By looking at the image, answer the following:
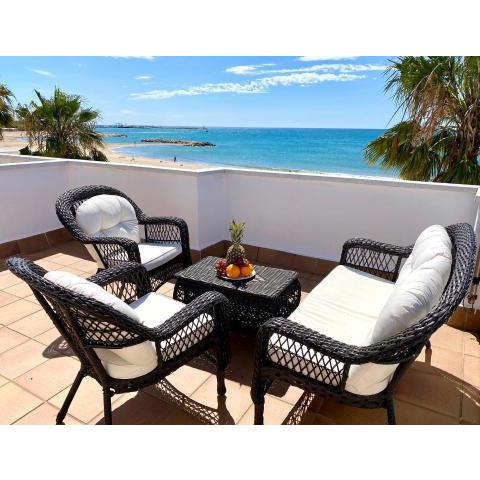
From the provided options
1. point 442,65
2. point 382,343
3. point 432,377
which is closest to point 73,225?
point 382,343

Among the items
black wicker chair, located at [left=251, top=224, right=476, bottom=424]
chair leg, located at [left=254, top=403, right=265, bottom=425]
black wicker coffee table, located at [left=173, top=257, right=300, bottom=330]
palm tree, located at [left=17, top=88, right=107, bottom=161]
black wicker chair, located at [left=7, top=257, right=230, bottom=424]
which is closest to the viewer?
black wicker chair, located at [left=251, top=224, right=476, bottom=424]

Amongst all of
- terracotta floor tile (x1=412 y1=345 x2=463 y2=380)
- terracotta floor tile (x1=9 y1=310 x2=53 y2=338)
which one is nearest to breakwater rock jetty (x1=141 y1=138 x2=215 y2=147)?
terracotta floor tile (x1=9 y1=310 x2=53 y2=338)

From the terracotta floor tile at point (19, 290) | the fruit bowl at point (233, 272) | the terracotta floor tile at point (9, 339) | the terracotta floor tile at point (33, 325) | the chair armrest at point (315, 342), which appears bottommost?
the terracotta floor tile at point (9, 339)

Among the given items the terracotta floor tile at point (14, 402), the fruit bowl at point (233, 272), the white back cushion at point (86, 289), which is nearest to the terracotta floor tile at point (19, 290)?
the terracotta floor tile at point (14, 402)

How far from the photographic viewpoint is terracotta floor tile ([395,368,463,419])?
202 cm

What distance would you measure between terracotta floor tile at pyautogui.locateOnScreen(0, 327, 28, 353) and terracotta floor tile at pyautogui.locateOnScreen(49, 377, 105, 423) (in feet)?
2.30

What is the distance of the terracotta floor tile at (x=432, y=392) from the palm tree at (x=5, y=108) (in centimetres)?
1143

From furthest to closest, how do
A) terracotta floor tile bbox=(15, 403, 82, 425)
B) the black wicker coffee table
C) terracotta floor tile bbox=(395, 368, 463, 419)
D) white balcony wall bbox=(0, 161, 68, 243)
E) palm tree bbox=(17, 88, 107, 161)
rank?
palm tree bbox=(17, 88, 107, 161) → white balcony wall bbox=(0, 161, 68, 243) → the black wicker coffee table → terracotta floor tile bbox=(395, 368, 463, 419) → terracotta floor tile bbox=(15, 403, 82, 425)

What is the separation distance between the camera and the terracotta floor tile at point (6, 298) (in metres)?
3.12

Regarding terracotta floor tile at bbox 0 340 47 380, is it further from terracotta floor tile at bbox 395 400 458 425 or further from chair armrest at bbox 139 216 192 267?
terracotta floor tile at bbox 395 400 458 425

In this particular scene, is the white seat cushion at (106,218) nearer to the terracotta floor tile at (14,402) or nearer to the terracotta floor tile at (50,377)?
the terracotta floor tile at (50,377)

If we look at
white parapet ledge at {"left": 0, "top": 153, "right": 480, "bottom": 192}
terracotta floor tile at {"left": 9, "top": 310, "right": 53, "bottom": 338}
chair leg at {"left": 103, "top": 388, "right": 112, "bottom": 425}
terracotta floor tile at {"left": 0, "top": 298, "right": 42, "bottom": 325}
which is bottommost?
terracotta floor tile at {"left": 9, "top": 310, "right": 53, "bottom": 338}
